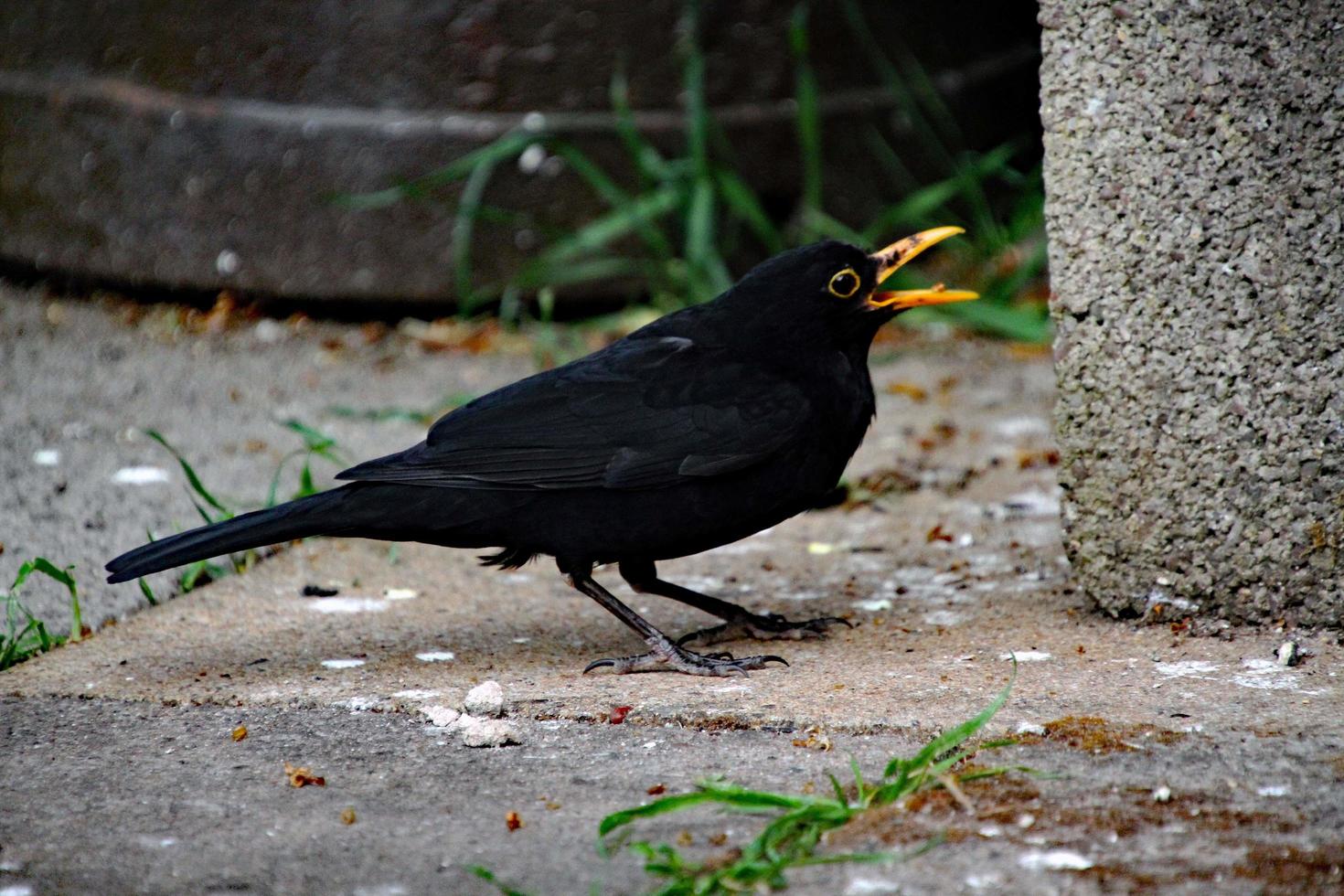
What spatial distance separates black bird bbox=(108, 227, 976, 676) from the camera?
3338 mm

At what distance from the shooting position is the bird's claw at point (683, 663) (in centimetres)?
332

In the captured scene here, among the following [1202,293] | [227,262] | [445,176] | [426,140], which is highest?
[426,140]

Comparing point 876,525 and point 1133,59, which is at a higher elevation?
point 1133,59

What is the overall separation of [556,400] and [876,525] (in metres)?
1.31

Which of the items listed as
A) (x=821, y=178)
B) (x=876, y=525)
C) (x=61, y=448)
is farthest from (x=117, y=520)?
(x=821, y=178)

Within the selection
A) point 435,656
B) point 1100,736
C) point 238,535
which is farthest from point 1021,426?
point 238,535

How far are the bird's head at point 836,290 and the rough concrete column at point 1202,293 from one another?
395 millimetres

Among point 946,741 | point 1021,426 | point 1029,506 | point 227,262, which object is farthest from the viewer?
point 227,262

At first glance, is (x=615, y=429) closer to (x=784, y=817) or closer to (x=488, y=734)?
(x=488, y=734)

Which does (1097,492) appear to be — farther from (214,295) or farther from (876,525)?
(214,295)

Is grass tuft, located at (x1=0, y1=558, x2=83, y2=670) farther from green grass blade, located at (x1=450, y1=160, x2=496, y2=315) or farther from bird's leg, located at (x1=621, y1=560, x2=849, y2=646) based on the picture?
green grass blade, located at (x1=450, y1=160, x2=496, y2=315)

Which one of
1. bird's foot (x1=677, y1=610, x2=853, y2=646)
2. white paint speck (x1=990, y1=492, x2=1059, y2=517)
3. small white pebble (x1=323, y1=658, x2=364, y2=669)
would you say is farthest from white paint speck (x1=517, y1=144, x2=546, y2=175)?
small white pebble (x1=323, y1=658, x2=364, y2=669)

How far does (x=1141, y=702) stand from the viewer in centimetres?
284

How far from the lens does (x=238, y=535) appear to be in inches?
127
